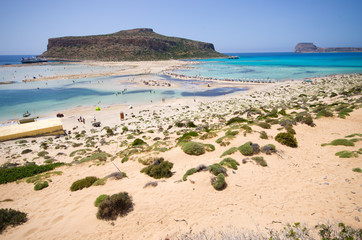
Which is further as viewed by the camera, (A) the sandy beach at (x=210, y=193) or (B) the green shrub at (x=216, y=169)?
(B) the green shrub at (x=216, y=169)

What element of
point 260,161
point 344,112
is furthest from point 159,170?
point 344,112

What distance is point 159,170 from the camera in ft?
31.8

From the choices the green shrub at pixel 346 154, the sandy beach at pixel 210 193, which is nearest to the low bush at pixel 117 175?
the sandy beach at pixel 210 193

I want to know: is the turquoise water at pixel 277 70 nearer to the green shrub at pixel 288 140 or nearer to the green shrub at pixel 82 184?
the green shrub at pixel 288 140

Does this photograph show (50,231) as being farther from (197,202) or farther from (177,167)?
(177,167)

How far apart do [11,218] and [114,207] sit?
12.7 feet

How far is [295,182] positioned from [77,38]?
646ft

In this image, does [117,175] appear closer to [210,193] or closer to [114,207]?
[114,207]

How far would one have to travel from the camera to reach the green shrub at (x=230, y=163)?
366 inches

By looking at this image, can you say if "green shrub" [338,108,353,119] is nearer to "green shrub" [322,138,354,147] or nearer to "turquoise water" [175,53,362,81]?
"green shrub" [322,138,354,147]

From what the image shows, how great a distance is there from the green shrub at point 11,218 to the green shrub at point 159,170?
5.19m

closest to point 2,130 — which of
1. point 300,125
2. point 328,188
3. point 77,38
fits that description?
point 328,188

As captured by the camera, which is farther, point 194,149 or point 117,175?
point 194,149

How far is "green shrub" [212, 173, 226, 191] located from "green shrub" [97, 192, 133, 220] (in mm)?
3609
